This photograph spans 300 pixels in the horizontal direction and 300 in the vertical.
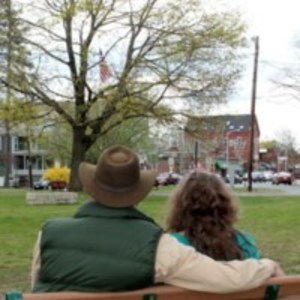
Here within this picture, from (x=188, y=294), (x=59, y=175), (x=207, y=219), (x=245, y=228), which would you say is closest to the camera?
(x=188, y=294)

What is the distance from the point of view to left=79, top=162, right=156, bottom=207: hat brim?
358cm

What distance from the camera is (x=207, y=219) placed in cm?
397

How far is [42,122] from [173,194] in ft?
114

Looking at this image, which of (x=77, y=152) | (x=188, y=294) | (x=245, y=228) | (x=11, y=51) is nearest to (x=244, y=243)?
(x=188, y=294)

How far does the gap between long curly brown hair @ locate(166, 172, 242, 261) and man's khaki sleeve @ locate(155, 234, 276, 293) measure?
303 millimetres

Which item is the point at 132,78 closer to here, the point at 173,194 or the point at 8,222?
the point at 8,222

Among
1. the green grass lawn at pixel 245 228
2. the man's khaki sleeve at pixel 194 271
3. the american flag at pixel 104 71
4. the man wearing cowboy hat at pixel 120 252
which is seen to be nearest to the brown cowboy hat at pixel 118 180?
the man wearing cowboy hat at pixel 120 252

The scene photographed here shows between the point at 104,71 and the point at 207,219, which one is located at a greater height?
the point at 104,71

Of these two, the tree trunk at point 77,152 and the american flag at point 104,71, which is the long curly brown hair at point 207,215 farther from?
the tree trunk at point 77,152

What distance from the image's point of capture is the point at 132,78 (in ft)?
116

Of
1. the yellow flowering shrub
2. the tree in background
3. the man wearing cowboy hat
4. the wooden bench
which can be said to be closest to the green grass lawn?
the wooden bench

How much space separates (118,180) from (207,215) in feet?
1.96

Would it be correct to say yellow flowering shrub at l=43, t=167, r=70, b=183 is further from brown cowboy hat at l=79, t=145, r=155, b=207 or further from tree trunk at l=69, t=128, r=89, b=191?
brown cowboy hat at l=79, t=145, r=155, b=207

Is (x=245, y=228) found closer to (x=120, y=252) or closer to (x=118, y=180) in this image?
(x=118, y=180)
